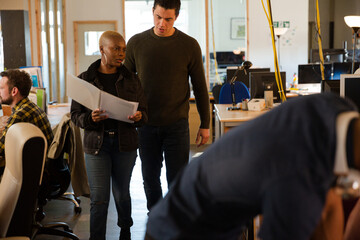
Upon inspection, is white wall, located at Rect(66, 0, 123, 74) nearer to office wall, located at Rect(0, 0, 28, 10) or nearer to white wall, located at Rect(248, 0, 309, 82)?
office wall, located at Rect(0, 0, 28, 10)

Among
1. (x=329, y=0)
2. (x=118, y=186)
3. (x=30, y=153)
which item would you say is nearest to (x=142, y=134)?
(x=118, y=186)

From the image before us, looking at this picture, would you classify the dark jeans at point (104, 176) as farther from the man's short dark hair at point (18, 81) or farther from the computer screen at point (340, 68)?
the computer screen at point (340, 68)

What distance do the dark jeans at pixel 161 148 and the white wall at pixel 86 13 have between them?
7591 mm

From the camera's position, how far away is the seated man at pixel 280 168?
0.83m

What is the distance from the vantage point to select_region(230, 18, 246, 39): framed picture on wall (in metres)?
10.6

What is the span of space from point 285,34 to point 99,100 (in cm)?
864

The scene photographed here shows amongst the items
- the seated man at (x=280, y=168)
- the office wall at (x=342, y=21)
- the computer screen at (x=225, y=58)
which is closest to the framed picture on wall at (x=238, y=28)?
the computer screen at (x=225, y=58)

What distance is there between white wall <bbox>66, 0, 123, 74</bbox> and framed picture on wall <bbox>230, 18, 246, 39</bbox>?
7.94ft

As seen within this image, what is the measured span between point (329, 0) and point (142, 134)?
13333mm

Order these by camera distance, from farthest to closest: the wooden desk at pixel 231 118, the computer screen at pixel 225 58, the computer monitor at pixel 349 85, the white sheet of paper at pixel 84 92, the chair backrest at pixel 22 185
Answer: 1. the computer screen at pixel 225 58
2. the wooden desk at pixel 231 118
3. the computer monitor at pixel 349 85
4. the white sheet of paper at pixel 84 92
5. the chair backrest at pixel 22 185

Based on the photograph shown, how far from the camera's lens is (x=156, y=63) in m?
3.09

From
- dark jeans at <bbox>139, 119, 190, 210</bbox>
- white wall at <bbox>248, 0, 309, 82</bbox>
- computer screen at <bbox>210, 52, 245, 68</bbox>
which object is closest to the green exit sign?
white wall at <bbox>248, 0, 309, 82</bbox>

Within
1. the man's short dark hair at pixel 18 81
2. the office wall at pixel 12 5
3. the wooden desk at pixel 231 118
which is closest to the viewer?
the man's short dark hair at pixel 18 81

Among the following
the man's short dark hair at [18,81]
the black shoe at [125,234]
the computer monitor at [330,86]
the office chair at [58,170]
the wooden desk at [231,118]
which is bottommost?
the black shoe at [125,234]
